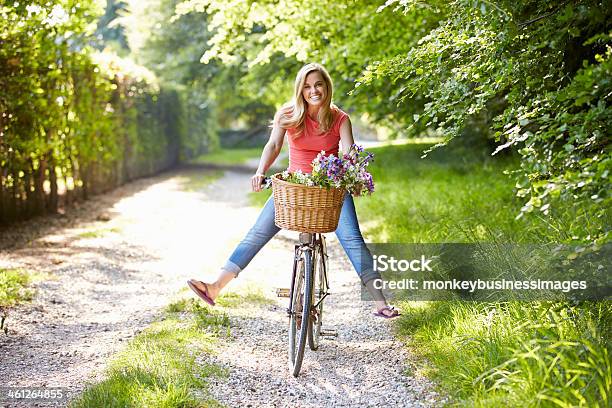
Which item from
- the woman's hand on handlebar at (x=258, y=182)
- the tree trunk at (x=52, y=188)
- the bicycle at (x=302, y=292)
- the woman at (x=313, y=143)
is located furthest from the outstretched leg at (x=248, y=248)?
the tree trunk at (x=52, y=188)

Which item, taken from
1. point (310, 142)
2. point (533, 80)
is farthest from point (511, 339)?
point (310, 142)

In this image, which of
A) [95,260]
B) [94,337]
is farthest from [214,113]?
[94,337]

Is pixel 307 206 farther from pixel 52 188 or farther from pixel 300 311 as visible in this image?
pixel 52 188

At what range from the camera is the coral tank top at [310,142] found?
489cm

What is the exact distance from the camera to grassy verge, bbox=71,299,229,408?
13.0 ft

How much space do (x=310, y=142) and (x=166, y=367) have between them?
178 cm

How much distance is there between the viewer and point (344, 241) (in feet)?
15.9

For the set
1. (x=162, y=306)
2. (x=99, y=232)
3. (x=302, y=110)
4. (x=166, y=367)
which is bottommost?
(x=166, y=367)

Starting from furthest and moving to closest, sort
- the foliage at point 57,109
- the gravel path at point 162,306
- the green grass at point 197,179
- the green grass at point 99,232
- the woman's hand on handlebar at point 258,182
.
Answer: the green grass at point 197,179, the green grass at point 99,232, the foliage at point 57,109, the woman's hand on handlebar at point 258,182, the gravel path at point 162,306

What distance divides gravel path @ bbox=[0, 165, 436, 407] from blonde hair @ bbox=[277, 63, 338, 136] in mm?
1636

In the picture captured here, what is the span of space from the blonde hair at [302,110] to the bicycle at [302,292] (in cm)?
44

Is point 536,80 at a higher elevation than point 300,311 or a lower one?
higher

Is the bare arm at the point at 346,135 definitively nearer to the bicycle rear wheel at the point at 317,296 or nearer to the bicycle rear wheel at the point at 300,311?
the bicycle rear wheel at the point at 317,296

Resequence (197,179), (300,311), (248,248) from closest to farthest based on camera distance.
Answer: (300,311) → (248,248) → (197,179)
